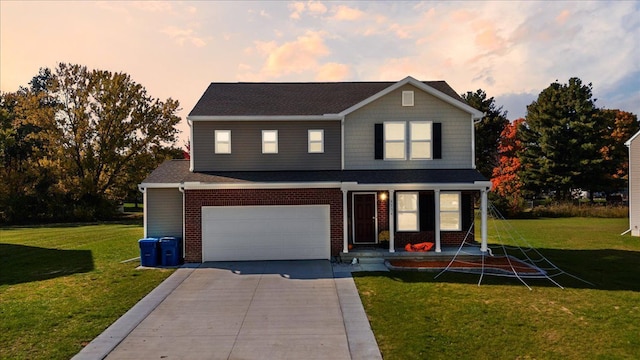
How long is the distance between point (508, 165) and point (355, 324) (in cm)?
4440

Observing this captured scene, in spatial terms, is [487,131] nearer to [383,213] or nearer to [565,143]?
[565,143]

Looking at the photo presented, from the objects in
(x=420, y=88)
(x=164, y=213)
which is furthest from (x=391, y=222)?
(x=164, y=213)

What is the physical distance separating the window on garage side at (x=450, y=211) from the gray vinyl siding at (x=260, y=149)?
443cm

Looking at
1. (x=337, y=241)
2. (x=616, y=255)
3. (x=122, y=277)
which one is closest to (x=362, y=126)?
(x=337, y=241)

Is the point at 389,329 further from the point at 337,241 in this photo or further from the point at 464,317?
the point at 337,241

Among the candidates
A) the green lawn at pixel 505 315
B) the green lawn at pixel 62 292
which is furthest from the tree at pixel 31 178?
the green lawn at pixel 505 315

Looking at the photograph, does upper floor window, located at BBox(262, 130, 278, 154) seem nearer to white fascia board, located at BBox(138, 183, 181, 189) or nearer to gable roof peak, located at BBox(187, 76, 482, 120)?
gable roof peak, located at BBox(187, 76, 482, 120)

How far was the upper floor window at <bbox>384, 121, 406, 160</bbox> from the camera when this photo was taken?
16.0 meters

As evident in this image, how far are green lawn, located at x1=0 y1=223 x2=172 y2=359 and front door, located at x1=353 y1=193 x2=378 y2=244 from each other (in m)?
7.18

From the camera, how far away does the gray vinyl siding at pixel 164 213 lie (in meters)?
15.2

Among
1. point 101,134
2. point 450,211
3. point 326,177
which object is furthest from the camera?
point 101,134

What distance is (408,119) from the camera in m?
16.0

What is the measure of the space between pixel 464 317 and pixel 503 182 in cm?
4163

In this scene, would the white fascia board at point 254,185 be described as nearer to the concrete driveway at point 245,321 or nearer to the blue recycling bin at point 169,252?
the blue recycling bin at point 169,252
